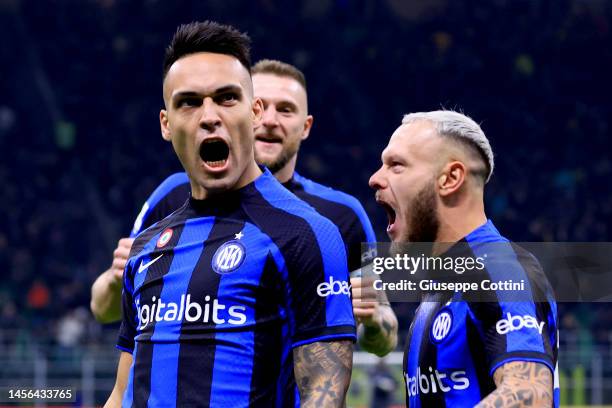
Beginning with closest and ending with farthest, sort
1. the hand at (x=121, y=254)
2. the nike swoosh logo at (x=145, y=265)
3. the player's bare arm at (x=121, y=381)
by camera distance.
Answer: the nike swoosh logo at (x=145, y=265) < the player's bare arm at (x=121, y=381) < the hand at (x=121, y=254)

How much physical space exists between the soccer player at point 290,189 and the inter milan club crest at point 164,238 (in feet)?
3.67

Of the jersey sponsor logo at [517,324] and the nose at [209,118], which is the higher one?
the nose at [209,118]

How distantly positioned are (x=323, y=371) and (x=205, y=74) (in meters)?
0.91

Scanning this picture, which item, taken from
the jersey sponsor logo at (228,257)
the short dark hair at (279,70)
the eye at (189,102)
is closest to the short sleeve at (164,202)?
the short dark hair at (279,70)

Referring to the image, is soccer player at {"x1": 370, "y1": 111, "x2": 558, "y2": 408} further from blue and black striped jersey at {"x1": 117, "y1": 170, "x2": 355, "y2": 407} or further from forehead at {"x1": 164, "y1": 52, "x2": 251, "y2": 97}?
forehead at {"x1": 164, "y1": 52, "x2": 251, "y2": 97}

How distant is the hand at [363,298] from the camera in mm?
3799

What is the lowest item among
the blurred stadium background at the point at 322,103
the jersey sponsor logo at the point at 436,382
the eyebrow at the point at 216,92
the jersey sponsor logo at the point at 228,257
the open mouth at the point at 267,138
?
the jersey sponsor logo at the point at 436,382

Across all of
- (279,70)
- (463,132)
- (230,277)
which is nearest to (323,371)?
(230,277)

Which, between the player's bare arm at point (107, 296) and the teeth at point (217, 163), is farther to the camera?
the player's bare arm at point (107, 296)

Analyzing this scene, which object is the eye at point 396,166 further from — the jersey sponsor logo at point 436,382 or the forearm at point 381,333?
the forearm at point 381,333

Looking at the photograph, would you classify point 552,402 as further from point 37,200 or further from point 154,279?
point 37,200

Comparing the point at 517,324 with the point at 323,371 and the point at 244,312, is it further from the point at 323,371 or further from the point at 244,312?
the point at 244,312

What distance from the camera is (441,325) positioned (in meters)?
2.88

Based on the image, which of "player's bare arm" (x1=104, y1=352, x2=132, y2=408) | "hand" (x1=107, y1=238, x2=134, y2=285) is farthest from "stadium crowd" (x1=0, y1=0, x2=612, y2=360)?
"player's bare arm" (x1=104, y1=352, x2=132, y2=408)
